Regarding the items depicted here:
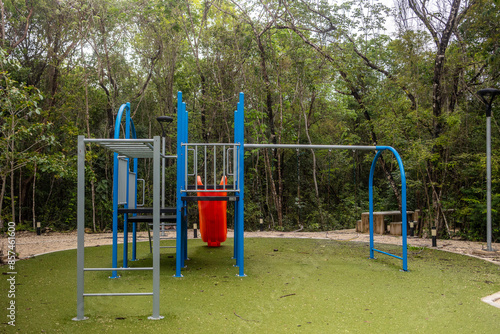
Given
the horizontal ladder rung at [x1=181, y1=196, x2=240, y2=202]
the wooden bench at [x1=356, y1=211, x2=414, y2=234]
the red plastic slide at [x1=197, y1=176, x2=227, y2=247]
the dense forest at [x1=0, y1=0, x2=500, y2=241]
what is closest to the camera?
the horizontal ladder rung at [x1=181, y1=196, x2=240, y2=202]

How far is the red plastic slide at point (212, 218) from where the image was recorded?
7.03 meters

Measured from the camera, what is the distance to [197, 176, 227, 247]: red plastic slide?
7.03m

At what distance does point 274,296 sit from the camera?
398 centimetres

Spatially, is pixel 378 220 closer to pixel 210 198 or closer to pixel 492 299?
pixel 492 299

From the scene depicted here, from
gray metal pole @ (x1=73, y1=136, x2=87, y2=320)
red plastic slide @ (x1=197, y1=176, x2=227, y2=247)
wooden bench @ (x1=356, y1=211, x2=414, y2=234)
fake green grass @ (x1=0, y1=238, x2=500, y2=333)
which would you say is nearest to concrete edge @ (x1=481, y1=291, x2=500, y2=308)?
fake green grass @ (x1=0, y1=238, x2=500, y2=333)

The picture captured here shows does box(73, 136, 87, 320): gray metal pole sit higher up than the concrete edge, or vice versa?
box(73, 136, 87, 320): gray metal pole

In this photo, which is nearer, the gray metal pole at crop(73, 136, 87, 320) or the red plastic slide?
the gray metal pole at crop(73, 136, 87, 320)

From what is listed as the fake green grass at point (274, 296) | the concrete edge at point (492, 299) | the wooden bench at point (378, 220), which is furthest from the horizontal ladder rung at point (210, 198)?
the wooden bench at point (378, 220)

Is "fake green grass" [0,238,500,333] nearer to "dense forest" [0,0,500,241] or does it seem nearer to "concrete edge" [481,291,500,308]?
"concrete edge" [481,291,500,308]

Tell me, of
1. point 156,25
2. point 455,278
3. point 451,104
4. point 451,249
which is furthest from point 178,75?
point 455,278

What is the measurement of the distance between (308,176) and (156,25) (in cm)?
756

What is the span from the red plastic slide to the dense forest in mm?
2722

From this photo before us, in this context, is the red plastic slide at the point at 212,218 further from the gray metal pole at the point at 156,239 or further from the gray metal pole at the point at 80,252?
the gray metal pole at the point at 80,252

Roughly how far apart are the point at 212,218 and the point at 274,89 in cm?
606
